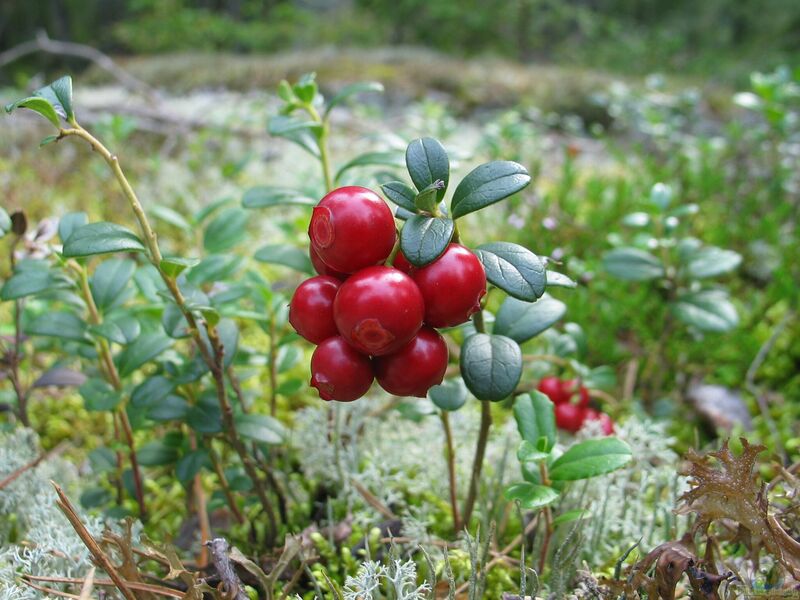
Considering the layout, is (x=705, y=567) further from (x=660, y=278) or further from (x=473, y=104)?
(x=473, y=104)

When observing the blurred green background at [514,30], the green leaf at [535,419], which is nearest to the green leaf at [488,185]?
the green leaf at [535,419]

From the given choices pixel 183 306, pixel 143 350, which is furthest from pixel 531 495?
pixel 143 350

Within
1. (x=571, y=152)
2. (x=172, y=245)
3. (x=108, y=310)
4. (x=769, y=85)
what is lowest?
(x=172, y=245)

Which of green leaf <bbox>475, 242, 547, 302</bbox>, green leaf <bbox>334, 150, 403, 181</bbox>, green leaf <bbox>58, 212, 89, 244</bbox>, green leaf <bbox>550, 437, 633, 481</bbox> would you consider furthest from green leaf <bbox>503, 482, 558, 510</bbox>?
green leaf <bbox>58, 212, 89, 244</bbox>

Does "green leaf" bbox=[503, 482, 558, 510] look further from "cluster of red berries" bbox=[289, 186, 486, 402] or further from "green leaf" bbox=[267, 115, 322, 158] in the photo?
"green leaf" bbox=[267, 115, 322, 158]

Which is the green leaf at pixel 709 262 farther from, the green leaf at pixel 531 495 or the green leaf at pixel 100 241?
the green leaf at pixel 100 241

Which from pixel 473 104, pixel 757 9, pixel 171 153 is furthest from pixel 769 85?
pixel 757 9
